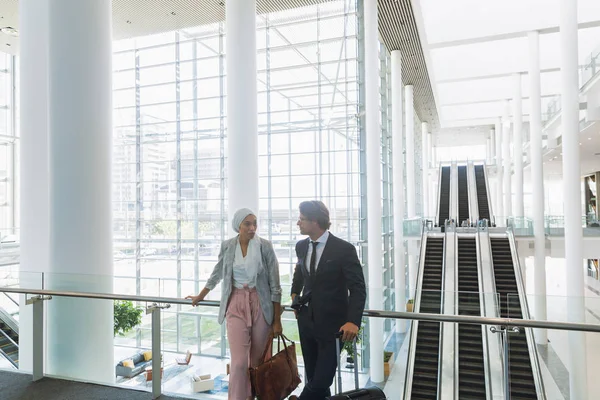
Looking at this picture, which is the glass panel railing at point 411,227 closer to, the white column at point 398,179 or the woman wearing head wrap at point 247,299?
the white column at point 398,179

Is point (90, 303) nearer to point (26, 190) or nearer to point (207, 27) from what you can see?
point (26, 190)

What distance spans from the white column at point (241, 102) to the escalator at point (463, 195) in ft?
59.2

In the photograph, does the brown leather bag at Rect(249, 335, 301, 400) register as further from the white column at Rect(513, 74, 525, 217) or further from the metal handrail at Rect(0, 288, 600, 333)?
the white column at Rect(513, 74, 525, 217)

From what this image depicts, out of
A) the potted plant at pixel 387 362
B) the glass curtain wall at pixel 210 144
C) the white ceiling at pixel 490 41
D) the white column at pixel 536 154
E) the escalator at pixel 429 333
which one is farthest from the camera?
the white column at pixel 536 154

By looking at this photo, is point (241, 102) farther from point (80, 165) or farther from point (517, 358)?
point (517, 358)

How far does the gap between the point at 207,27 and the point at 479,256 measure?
12254 millimetres

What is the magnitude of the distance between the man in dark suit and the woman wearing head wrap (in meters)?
0.35

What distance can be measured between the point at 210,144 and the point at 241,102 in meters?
8.88

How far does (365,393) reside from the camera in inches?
113

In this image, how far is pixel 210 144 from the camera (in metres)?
17.0

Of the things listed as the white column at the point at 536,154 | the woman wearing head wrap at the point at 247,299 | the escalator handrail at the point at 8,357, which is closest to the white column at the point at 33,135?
the escalator handrail at the point at 8,357

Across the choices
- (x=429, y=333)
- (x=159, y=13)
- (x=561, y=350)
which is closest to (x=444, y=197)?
(x=429, y=333)

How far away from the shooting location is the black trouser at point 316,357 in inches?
111

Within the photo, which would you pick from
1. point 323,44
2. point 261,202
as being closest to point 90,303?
point 261,202
